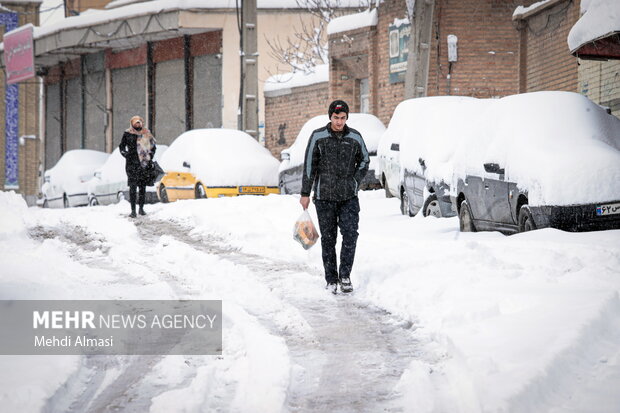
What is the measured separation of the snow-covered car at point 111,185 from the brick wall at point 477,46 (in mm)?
8133

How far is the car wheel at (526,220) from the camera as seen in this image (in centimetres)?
1022

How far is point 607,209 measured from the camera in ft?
32.9

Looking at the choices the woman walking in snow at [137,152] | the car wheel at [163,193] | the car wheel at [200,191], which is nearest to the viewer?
the woman walking in snow at [137,152]

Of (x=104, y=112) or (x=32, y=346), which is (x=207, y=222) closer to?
(x=32, y=346)

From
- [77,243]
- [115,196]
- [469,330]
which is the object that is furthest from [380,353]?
[115,196]

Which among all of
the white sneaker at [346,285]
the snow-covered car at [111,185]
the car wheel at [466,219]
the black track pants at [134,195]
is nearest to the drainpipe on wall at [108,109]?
the snow-covered car at [111,185]

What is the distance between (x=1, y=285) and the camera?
25.4 ft

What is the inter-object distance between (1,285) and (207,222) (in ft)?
21.7

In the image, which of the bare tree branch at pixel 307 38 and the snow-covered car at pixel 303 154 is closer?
the snow-covered car at pixel 303 154

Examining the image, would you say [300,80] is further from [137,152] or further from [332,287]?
[332,287]

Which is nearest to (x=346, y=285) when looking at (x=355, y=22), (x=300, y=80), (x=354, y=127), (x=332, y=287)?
(x=332, y=287)

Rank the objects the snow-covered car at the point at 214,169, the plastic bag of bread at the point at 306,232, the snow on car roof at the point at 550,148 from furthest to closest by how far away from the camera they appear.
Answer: the snow-covered car at the point at 214,169
the snow on car roof at the point at 550,148
the plastic bag of bread at the point at 306,232

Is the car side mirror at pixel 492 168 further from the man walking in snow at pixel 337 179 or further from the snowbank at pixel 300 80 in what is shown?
the snowbank at pixel 300 80

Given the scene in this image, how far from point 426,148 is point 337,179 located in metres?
5.73
